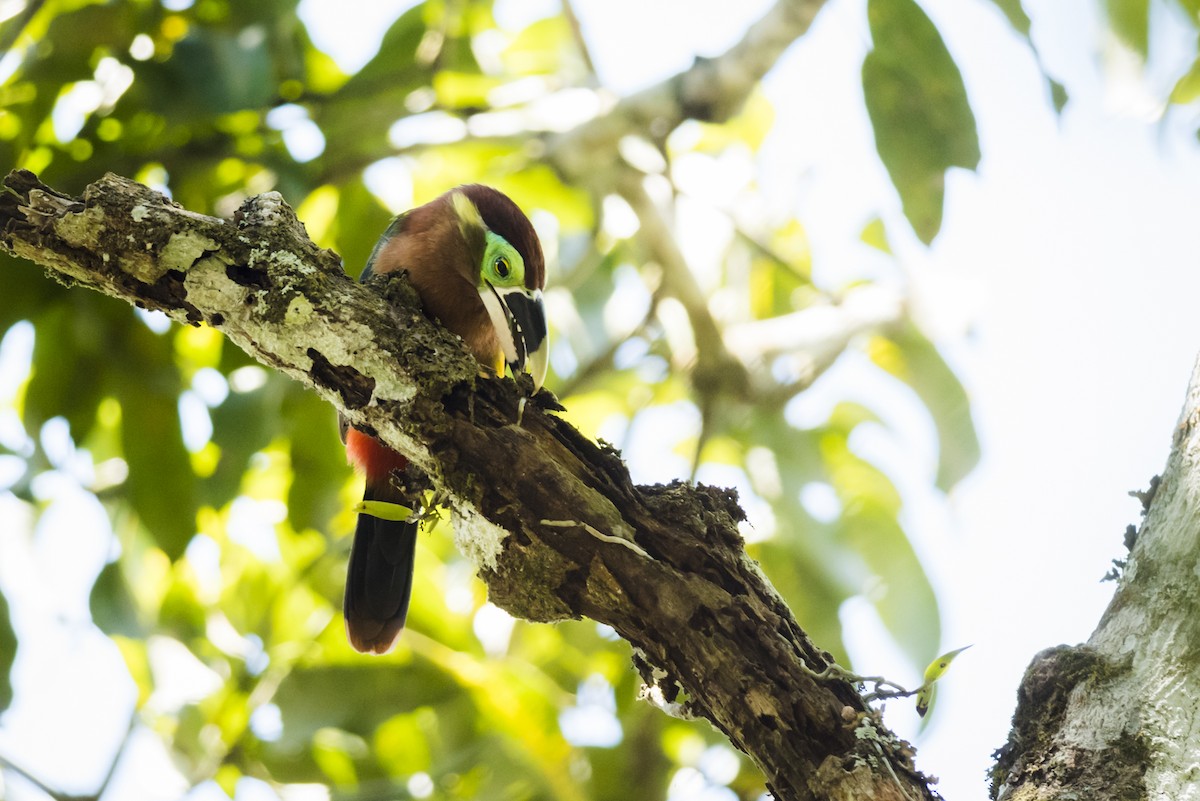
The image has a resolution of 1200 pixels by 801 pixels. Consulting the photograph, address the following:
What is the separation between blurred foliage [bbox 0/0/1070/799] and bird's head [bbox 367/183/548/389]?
0.44 metres

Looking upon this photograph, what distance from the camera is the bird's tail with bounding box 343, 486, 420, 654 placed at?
3.32 meters

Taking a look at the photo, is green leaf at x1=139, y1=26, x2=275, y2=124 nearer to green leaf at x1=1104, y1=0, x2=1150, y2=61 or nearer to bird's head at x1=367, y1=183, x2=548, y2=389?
bird's head at x1=367, y1=183, x2=548, y2=389

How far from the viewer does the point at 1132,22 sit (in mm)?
2572

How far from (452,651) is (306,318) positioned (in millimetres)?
2101

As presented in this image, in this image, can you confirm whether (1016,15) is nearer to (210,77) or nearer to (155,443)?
(210,77)

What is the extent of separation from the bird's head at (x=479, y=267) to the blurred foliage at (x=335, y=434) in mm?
439

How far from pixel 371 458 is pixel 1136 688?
2.21 m

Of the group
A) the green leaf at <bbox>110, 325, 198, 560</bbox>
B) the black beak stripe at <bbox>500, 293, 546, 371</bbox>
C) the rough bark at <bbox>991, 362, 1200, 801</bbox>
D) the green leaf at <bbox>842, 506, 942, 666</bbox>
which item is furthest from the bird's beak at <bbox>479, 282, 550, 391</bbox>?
the green leaf at <bbox>842, 506, 942, 666</bbox>

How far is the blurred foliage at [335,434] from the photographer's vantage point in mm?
3387

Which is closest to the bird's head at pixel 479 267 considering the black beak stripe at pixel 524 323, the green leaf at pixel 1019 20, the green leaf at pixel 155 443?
the black beak stripe at pixel 524 323

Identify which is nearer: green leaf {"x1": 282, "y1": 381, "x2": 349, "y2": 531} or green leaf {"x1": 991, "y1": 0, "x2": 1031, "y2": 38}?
green leaf {"x1": 991, "y1": 0, "x2": 1031, "y2": 38}

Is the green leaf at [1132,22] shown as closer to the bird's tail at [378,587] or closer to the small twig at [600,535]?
the small twig at [600,535]

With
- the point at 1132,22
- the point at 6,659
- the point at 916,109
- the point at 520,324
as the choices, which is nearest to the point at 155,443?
the point at 6,659

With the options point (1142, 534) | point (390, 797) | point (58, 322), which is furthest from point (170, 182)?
point (1142, 534)
